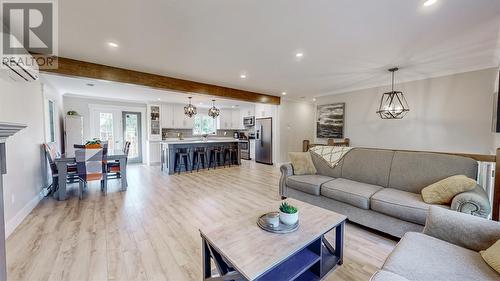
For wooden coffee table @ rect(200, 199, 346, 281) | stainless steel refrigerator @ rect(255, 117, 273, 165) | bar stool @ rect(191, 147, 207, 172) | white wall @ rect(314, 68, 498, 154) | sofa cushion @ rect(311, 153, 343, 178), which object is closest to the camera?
wooden coffee table @ rect(200, 199, 346, 281)

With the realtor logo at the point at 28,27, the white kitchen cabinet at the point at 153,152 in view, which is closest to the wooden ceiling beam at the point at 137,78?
the realtor logo at the point at 28,27

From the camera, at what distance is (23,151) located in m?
3.04

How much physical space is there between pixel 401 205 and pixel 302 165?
1.60 metres

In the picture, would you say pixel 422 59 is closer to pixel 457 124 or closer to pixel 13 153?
pixel 457 124

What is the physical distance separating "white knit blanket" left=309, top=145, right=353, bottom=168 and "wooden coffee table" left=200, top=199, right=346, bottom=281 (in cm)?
172

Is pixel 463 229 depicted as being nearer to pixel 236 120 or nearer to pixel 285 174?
pixel 285 174

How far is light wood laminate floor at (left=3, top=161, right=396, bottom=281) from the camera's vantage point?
1825 millimetres

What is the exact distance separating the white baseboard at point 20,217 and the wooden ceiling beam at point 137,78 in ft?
6.96

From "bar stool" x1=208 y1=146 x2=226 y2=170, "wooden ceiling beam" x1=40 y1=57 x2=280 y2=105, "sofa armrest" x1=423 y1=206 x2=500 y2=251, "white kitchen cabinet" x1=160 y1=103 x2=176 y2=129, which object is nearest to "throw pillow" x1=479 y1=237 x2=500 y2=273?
"sofa armrest" x1=423 y1=206 x2=500 y2=251

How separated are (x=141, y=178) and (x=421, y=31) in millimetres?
6119

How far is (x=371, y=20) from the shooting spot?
2.17 meters

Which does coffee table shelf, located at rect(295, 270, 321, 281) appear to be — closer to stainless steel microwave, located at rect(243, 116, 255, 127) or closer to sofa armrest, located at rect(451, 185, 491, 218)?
sofa armrest, located at rect(451, 185, 491, 218)

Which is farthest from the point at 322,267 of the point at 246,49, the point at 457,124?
the point at 457,124

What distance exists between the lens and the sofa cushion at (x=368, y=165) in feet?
9.70
